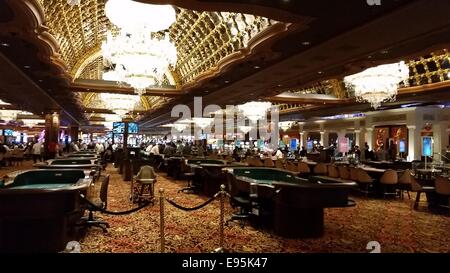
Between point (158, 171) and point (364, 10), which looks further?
point (158, 171)

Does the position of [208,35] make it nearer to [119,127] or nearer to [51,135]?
[119,127]

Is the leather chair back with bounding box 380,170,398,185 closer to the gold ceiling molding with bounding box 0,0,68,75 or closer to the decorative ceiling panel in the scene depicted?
the decorative ceiling panel

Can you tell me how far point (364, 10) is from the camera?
5004 millimetres

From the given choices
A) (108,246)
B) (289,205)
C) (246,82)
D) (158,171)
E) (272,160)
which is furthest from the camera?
(158,171)

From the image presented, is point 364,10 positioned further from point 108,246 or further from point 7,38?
point 7,38

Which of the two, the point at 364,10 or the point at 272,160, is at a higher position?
the point at 364,10

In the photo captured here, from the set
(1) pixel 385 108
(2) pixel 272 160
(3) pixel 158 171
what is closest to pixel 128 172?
(3) pixel 158 171

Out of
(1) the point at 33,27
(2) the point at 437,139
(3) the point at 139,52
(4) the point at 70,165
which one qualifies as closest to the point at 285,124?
(2) the point at 437,139

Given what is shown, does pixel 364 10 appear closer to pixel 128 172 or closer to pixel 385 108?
pixel 128 172

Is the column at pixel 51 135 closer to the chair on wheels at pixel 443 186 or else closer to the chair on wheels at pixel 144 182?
the chair on wheels at pixel 144 182

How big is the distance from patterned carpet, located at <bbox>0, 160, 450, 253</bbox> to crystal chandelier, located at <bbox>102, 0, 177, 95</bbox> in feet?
9.00

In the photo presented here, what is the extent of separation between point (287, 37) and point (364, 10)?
156cm

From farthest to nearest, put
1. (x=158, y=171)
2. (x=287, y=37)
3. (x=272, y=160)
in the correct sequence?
1. (x=158, y=171)
2. (x=272, y=160)
3. (x=287, y=37)

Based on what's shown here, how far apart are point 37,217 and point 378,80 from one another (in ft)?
25.8
